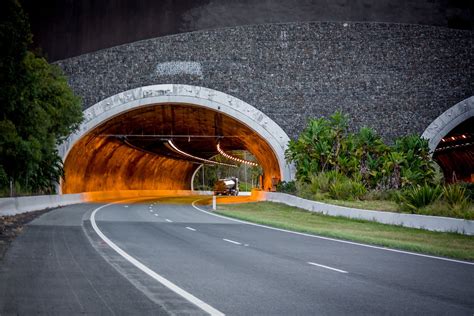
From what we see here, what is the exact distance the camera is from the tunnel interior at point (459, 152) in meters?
48.5

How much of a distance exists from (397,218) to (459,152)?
3990 centimetres

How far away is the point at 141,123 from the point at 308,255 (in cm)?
3658

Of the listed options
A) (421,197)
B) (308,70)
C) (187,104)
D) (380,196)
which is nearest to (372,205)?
(380,196)

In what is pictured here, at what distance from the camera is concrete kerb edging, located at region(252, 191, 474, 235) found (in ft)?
64.0

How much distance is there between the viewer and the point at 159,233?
1941cm

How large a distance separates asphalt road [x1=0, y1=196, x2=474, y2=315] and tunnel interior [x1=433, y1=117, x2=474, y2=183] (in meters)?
34.4

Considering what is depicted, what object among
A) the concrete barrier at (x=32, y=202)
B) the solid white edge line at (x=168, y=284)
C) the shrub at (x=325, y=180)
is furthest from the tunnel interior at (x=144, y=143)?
the solid white edge line at (x=168, y=284)

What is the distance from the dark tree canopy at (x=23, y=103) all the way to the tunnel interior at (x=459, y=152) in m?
28.6

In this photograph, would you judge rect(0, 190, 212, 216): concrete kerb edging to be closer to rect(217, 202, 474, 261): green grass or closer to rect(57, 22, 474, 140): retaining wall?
rect(57, 22, 474, 140): retaining wall

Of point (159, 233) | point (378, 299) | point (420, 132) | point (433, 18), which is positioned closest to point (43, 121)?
point (159, 233)

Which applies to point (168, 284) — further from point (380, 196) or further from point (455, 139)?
point (455, 139)

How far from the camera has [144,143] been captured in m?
54.7

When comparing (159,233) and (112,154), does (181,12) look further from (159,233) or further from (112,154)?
(159,233)

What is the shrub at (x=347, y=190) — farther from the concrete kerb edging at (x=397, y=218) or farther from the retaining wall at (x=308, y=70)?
the retaining wall at (x=308, y=70)
